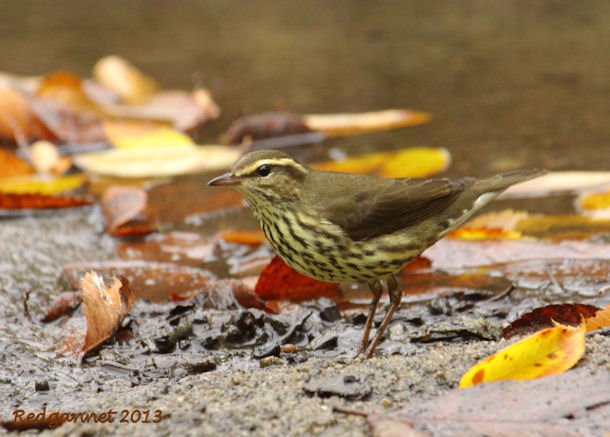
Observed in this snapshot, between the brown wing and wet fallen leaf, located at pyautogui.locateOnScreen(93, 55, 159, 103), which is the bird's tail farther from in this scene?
wet fallen leaf, located at pyautogui.locateOnScreen(93, 55, 159, 103)

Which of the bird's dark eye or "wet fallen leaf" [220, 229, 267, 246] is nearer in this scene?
the bird's dark eye

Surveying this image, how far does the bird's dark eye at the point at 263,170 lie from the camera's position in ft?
15.0

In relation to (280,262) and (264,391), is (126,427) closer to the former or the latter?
(264,391)

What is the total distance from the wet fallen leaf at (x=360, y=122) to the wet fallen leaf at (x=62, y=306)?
345 cm

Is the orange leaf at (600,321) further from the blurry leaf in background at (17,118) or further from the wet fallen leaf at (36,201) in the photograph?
the blurry leaf in background at (17,118)

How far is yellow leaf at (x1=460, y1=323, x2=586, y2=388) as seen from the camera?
127 inches

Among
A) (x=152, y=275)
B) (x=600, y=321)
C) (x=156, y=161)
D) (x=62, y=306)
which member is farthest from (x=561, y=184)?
(x=62, y=306)

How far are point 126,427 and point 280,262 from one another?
182 centimetres

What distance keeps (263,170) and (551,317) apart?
1.46m

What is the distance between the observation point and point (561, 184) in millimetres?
6094

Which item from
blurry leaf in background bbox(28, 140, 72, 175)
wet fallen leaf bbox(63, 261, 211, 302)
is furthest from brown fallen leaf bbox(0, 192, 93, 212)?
wet fallen leaf bbox(63, 261, 211, 302)

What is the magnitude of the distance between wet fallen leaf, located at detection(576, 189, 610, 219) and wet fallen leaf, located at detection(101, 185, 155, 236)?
→ 2.51m

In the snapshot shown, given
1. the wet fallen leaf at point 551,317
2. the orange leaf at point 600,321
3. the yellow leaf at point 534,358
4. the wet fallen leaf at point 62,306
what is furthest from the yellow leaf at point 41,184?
the yellow leaf at point 534,358

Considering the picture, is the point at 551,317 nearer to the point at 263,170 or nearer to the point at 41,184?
the point at 263,170
